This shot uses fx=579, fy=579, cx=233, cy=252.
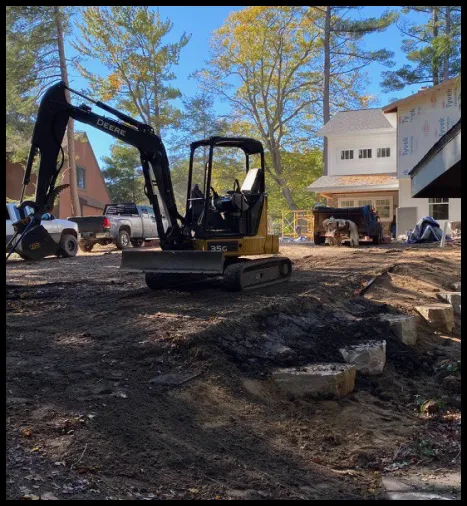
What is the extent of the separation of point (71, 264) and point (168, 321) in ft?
32.9

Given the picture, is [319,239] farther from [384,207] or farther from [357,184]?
[384,207]

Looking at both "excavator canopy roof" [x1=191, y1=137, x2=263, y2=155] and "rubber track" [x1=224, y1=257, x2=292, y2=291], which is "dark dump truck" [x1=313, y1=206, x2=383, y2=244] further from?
"rubber track" [x1=224, y1=257, x2=292, y2=291]

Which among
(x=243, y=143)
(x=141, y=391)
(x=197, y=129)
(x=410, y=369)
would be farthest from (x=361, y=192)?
(x=141, y=391)

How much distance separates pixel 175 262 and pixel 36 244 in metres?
2.42

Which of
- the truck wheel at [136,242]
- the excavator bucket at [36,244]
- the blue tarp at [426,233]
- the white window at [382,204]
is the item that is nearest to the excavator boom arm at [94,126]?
the excavator bucket at [36,244]

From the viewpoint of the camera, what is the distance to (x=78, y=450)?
13.6 ft

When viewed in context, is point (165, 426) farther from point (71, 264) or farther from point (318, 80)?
point (318, 80)

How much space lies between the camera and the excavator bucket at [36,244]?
31.5 ft

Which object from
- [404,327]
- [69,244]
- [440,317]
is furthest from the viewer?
[69,244]

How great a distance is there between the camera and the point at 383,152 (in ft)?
119

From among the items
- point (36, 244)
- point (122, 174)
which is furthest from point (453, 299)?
point (122, 174)

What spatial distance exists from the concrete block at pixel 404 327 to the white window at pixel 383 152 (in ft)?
93.2

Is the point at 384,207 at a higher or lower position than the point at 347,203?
lower

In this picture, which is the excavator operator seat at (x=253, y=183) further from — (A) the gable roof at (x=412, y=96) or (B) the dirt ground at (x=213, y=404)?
(A) the gable roof at (x=412, y=96)
